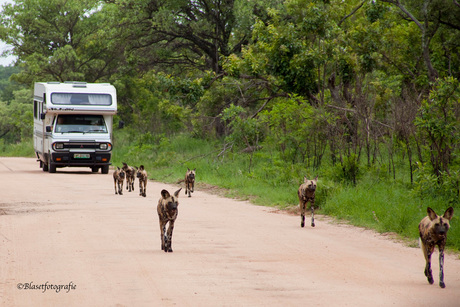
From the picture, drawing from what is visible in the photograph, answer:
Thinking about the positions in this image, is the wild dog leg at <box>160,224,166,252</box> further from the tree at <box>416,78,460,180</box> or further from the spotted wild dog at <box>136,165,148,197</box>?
the spotted wild dog at <box>136,165,148,197</box>

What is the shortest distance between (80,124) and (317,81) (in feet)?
33.5

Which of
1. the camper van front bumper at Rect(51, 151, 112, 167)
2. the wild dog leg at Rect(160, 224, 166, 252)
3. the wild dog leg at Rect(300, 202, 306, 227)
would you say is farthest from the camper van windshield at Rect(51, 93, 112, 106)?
the wild dog leg at Rect(160, 224, 166, 252)

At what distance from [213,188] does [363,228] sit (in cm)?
867

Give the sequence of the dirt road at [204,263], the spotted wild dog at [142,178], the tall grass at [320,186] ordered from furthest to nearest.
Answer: the spotted wild dog at [142,178]
the tall grass at [320,186]
the dirt road at [204,263]

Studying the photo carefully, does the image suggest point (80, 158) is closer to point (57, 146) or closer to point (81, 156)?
point (81, 156)

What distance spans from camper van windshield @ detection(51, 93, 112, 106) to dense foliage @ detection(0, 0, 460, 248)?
2.48 m

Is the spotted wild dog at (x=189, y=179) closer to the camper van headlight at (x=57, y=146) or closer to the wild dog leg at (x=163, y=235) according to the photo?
the wild dog leg at (x=163, y=235)

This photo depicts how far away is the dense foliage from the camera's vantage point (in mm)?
17062


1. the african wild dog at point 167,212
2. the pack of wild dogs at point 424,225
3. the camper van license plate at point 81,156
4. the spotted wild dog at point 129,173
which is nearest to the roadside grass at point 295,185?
the pack of wild dogs at point 424,225

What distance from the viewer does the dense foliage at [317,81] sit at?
A: 672 inches

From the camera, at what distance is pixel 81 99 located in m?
27.9

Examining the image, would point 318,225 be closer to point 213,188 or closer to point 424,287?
point 424,287

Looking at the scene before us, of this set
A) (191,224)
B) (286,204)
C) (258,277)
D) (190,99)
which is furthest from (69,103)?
(258,277)

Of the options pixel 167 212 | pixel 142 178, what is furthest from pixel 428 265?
pixel 142 178
